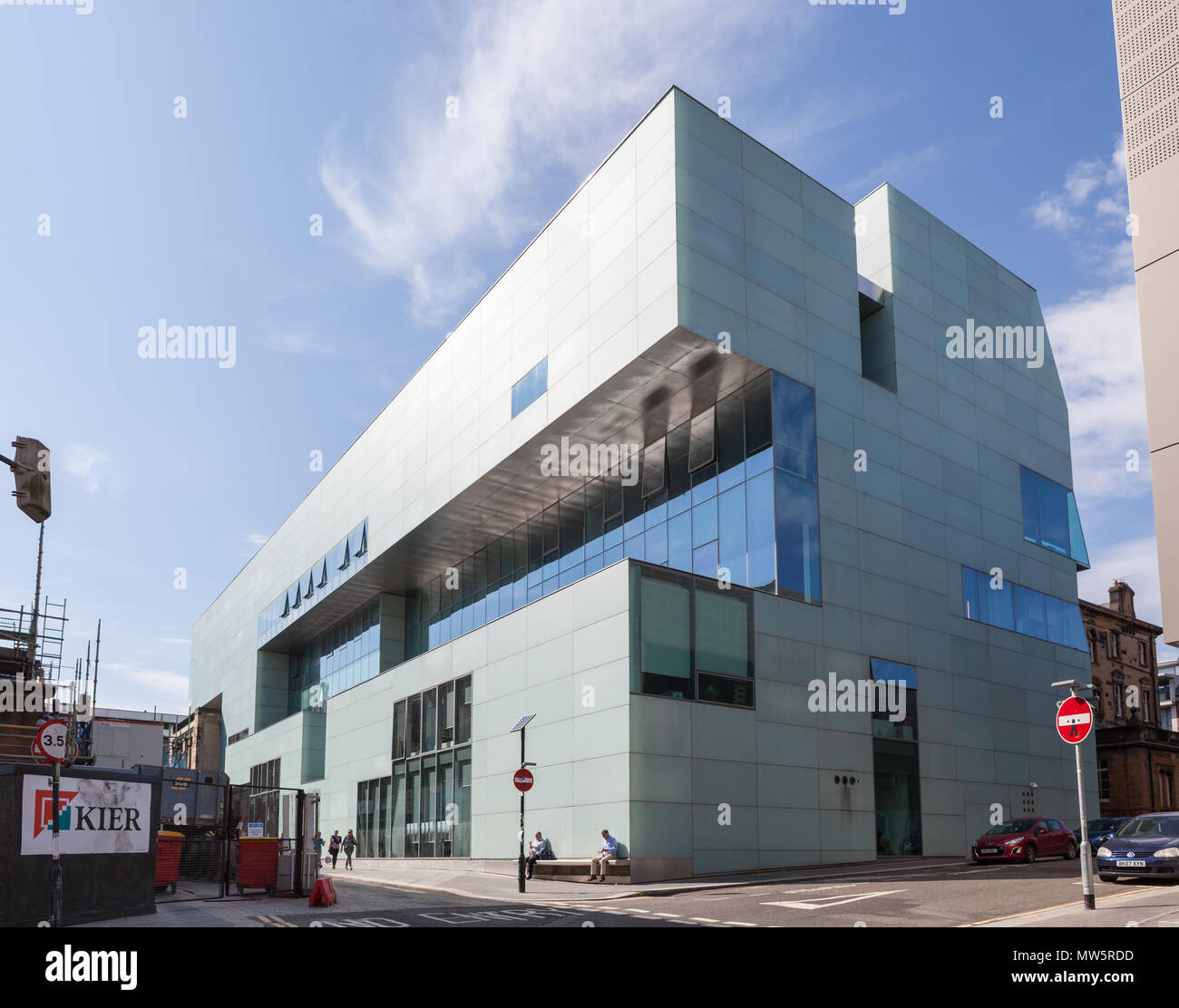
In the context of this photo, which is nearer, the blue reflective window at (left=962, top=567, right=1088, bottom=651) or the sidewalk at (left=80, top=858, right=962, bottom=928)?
the sidewalk at (left=80, top=858, right=962, bottom=928)

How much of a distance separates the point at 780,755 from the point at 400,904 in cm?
1253

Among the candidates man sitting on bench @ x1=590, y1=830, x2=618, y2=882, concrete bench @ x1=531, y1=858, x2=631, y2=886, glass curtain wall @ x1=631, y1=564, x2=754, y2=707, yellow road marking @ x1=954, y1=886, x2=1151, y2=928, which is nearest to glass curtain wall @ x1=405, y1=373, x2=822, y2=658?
glass curtain wall @ x1=631, y1=564, x2=754, y2=707

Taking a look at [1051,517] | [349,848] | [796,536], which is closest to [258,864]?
[796,536]

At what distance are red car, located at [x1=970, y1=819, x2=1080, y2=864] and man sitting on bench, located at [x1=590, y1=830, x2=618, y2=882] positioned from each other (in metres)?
9.97

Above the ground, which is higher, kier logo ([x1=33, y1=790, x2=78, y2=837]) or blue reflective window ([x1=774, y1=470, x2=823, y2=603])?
blue reflective window ([x1=774, y1=470, x2=823, y2=603])

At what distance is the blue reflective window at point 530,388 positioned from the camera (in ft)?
120

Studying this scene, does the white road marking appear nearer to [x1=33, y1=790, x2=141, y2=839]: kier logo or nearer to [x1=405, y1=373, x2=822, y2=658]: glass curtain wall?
[x1=33, y1=790, x2=141, y2=839]: kier logo

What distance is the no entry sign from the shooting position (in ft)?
54.9

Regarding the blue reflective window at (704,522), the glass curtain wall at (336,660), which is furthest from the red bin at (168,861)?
the glass curtain wall at (336,660)

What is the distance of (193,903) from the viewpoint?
23.2 meters

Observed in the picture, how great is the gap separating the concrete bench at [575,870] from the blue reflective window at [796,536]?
9632 mm

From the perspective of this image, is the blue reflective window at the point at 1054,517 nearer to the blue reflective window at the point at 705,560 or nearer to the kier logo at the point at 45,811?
the blue reflective window at the point at 705,560

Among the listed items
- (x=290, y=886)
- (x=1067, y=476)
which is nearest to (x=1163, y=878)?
(x=290, y=886)
